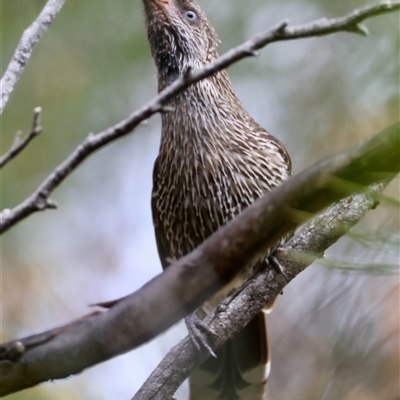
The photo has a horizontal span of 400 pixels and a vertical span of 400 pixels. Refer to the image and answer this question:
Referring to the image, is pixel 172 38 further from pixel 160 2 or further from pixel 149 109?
pixel 149 109

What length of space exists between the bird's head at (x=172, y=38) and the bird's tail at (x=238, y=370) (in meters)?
1.35

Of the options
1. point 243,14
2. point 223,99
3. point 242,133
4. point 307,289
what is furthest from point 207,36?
point 307,289

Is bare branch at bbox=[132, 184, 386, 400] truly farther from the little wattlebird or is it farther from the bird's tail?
the bird's tail

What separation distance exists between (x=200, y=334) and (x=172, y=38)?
63.0 inches

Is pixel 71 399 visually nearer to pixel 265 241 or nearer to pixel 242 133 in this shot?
pixel 242 133

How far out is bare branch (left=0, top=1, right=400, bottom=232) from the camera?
54.9 inches

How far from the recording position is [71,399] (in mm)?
2941

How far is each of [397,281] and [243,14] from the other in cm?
276

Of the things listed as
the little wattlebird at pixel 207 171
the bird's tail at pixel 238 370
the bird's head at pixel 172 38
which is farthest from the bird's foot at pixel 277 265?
the bird's head at pixel 172 38

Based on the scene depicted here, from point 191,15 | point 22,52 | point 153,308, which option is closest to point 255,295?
point 22,52

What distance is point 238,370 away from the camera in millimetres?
3553

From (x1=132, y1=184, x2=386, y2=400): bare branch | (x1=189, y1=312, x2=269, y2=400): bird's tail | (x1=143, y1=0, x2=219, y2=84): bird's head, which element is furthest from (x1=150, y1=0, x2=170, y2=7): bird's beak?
(x1=189, y1=312, x2=269, y2=400): bird's tail

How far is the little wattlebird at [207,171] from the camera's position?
345 centimetres

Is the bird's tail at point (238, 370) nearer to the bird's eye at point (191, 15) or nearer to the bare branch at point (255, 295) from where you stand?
the bare branch at point (255, 295)
